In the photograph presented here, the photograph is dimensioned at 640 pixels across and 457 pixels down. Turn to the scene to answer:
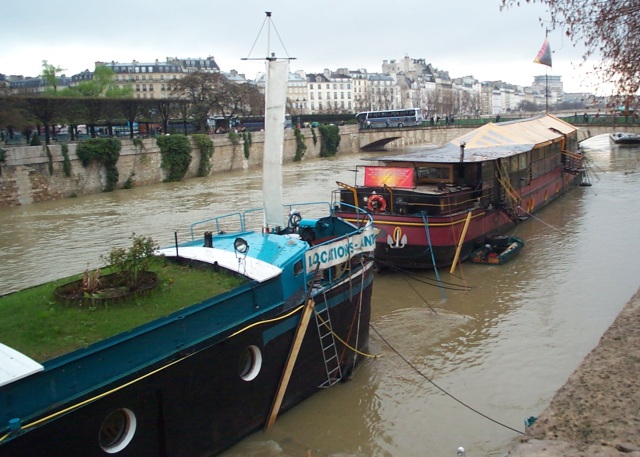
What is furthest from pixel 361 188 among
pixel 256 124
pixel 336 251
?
pixel 256 124

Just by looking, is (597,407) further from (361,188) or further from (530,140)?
(530,140)

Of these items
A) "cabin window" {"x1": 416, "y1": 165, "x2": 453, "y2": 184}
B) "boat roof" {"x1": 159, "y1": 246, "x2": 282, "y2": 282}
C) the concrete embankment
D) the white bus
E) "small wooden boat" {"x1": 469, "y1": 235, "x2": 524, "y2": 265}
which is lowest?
"small wooden boat" {"x1": 469, "y1": 235, "x2": 524, "y2": 265}

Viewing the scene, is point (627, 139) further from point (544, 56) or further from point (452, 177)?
point (452, 177)

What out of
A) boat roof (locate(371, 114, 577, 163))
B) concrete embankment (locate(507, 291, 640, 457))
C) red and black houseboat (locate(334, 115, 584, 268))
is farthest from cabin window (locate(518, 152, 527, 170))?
concrete embankment (locate(507, 291, 640, 457))

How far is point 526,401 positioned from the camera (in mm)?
9656

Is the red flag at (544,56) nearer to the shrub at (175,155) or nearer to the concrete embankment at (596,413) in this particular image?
the shrub at (175,155)

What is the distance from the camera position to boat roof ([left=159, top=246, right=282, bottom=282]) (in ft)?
27.6

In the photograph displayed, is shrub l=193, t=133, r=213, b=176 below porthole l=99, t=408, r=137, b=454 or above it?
above

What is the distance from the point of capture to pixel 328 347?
952 centimetres

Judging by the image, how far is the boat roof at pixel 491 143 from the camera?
1917 centimetres

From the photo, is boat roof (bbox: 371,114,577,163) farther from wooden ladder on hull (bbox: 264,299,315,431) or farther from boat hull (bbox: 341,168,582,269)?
wooden ladder on hull (bbox: 264,299,315,431)

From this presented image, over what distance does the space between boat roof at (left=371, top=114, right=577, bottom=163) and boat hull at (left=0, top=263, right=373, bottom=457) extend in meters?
10.2

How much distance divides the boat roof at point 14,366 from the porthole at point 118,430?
1019 mm

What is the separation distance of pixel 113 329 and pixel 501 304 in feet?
32.2
